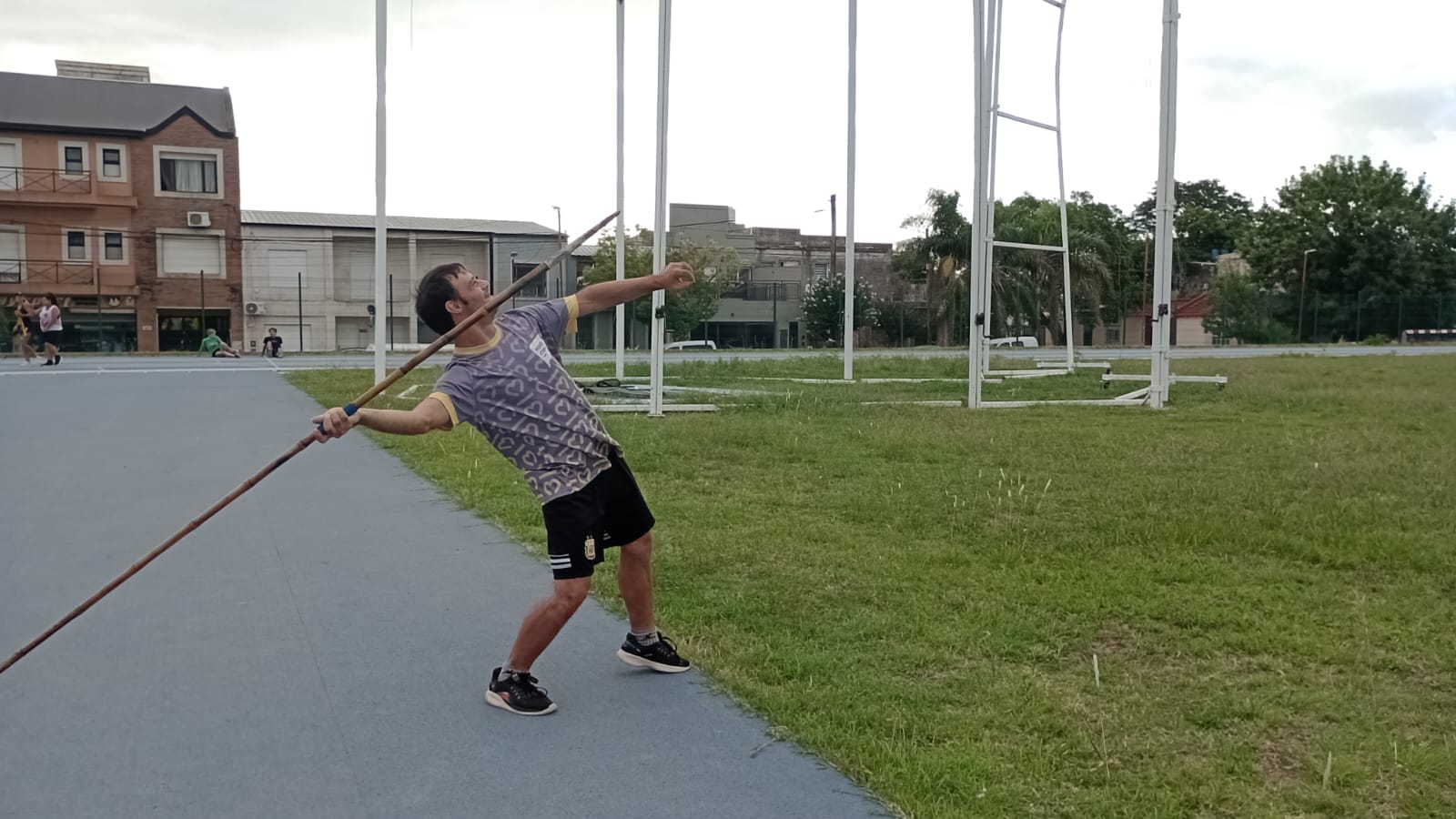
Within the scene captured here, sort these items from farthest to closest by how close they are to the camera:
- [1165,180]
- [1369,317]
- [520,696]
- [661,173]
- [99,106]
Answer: [1369,317] < [99,106] < [1165,180] < [661,173] < [520,696]

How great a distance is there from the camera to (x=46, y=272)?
4450 centimetres

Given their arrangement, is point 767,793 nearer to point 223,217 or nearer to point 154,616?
point 154,616

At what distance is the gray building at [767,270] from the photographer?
184ft

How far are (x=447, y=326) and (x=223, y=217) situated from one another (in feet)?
155

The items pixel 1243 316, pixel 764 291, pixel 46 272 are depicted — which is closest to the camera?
pixel 46 272

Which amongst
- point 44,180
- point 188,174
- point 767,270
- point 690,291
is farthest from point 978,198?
point 767,270

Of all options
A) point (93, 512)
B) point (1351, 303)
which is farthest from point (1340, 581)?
point (1351, 303)

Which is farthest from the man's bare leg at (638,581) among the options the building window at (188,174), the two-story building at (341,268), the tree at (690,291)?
the building window at (188,174)

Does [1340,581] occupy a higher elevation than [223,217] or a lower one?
lower

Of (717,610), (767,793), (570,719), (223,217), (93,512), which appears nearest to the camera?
(767,793)

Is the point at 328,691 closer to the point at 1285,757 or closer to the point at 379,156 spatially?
the point at 1285,757

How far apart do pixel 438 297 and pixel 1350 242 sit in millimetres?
58699

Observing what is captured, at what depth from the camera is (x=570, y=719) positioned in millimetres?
4016

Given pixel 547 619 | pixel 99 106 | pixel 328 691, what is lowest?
pixel 328 691
